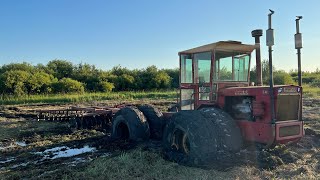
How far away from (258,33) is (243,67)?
1.02 metres

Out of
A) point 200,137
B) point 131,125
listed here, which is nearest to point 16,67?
point 131,125

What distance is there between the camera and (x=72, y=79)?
4044 cm

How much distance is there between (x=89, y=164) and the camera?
271 inches

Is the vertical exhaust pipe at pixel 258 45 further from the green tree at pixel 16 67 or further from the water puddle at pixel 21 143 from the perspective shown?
the green tree at pixel 16 67

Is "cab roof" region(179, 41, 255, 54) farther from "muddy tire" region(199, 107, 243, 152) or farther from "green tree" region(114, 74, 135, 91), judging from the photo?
"green tree" region(114, 74, 135, 91)

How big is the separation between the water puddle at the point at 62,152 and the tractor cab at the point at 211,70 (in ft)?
8.87

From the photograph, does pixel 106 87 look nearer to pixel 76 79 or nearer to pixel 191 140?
pixel 76 79

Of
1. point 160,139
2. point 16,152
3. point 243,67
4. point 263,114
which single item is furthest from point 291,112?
point 16,152

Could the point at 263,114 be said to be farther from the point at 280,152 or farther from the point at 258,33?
the point at 258,33

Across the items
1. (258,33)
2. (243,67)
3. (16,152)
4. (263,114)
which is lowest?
(16,152)

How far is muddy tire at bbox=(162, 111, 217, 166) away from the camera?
656 centimetres

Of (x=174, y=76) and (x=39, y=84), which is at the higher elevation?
(x=174, y=76)

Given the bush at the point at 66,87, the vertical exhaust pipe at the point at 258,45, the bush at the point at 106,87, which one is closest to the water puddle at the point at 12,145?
the vertical exhaust pipe at the point at 258,45

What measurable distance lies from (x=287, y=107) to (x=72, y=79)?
3584 cm
